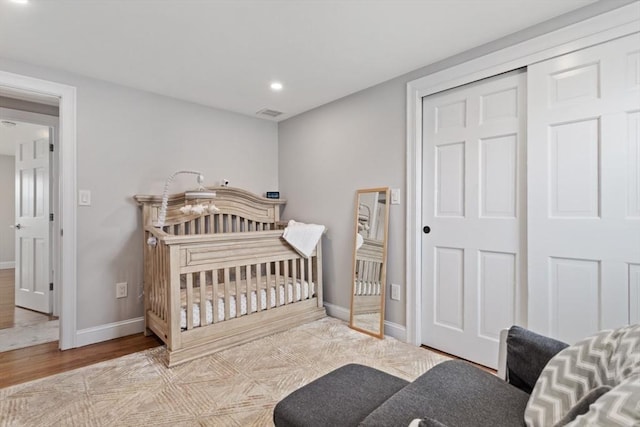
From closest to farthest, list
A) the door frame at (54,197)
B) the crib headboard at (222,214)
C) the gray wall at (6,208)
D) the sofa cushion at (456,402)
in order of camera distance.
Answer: the sofa cushion at (456,402) → the crib headboard at (222,214) → the door frame at (54,197) → the gray wall at (6,208)

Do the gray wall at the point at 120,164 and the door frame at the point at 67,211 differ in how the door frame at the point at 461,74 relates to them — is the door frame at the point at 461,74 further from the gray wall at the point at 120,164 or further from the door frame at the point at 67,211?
the door frame at the point at 67,211

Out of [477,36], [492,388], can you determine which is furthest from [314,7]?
[492,388]

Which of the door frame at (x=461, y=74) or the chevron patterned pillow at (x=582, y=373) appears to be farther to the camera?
the door frame at (x=461, y=74)

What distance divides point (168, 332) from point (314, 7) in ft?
7.47

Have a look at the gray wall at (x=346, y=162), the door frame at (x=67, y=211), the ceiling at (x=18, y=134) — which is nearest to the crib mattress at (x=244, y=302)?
the gray wall at (x=346, y=162)

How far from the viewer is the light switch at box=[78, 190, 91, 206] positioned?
2631 millimetres

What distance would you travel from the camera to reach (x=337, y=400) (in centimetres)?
119

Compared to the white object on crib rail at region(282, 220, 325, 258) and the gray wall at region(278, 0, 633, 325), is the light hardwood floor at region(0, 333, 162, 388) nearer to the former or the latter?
the white object on crib rail at region(282, 220, 325, 258)

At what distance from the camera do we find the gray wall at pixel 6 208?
625cm

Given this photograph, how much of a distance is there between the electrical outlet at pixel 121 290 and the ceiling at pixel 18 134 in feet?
5.77

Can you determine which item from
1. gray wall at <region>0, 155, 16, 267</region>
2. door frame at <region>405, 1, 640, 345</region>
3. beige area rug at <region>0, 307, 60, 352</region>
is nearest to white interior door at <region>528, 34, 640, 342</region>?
door frame at <region>405, 1, 640, 345</region>

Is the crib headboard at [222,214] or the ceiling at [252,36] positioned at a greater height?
the ceiling at [252,36]

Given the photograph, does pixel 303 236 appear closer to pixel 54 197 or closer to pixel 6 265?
pixel 54 197

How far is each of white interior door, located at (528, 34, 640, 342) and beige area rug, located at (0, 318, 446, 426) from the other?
955 mm
